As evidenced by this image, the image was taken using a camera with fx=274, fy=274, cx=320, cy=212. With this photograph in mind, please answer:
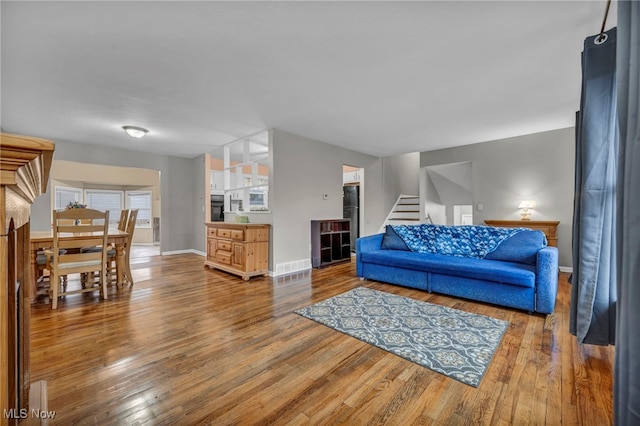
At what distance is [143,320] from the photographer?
8.58ft

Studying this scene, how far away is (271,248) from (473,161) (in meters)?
4.51

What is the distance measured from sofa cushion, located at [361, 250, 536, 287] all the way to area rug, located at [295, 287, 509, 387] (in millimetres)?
491

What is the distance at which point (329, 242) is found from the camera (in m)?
5.30

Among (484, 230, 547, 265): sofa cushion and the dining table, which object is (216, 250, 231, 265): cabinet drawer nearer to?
the dining table

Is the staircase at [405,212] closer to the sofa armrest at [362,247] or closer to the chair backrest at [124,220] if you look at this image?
the sofa armrest at [362,247]

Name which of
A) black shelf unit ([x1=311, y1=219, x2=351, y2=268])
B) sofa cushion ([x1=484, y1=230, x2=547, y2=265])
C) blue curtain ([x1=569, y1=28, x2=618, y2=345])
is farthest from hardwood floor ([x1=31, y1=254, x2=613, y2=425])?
black shelf unit ([x1=311, y1=219, x2=351, y2=268])

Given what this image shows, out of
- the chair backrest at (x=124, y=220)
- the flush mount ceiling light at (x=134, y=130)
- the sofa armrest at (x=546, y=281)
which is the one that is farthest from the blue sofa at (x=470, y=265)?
the flush mount ceiling light at (x=134, y=130)

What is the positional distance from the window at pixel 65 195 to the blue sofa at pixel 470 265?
888 cm

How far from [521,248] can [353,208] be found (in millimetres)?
3818

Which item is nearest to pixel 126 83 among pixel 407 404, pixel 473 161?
pixel 407 404

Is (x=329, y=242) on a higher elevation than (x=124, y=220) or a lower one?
lower

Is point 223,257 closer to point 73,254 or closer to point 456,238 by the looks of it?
point 73,254

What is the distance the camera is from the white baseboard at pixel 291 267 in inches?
177

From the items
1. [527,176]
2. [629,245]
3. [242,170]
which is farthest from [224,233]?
[527,176]
